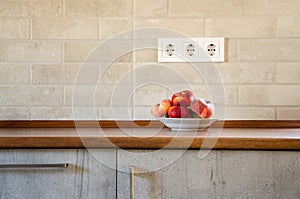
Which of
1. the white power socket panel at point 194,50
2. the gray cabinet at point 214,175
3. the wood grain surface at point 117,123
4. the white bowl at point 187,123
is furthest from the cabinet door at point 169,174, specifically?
the white power socket panel at point 194,50

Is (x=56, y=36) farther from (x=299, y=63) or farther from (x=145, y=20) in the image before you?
(x=299, y=63)

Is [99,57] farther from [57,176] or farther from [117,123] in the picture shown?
[57,176]

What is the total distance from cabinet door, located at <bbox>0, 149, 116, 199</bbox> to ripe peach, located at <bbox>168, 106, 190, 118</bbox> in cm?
29

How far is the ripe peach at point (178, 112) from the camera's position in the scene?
1.38m

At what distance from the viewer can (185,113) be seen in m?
1.38

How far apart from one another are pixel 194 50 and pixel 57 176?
2.44 feet

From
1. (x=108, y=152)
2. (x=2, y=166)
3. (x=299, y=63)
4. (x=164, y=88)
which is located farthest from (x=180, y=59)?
(x=2, y=166)

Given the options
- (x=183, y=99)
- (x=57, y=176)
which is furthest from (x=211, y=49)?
(x=57, y=176)

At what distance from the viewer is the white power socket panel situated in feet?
5.32

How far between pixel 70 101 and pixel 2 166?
52 cm

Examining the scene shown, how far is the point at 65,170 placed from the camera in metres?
1.18

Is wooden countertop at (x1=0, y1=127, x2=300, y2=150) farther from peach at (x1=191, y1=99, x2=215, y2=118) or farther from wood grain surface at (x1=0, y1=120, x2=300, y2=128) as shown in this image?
wood grain surface at (x1=0, y1=120, x2=300, y2=128)

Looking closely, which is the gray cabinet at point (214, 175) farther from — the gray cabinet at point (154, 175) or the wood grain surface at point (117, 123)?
the wood grain surface at point (117, 123)

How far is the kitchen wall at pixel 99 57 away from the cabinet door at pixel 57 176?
A: 1.57 ft
